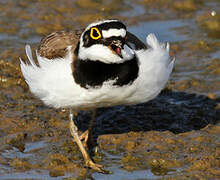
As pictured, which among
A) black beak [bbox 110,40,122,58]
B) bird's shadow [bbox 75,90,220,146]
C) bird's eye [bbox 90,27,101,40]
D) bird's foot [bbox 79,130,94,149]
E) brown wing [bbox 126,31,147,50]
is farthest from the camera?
bird's shadow [bbox 75,90,220,146]

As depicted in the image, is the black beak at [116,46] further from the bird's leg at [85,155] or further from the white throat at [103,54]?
the bird's leg at [85,155]

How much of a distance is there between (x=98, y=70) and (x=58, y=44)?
96 centimetres

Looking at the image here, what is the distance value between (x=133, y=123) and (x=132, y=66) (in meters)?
1.68

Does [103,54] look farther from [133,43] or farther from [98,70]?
[133,43]

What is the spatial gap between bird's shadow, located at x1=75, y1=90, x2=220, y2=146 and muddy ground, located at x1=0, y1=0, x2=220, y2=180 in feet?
0.04

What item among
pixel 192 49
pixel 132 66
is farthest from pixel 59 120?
pixel 192 49

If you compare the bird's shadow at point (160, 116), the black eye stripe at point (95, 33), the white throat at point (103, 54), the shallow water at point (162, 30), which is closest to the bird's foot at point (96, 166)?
the bird's shadow at point (160, 116)

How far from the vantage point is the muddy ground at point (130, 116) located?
628cm

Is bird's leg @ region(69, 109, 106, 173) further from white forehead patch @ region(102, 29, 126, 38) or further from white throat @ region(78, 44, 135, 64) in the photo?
white forehead patch @ region(102, 29, 126, 38)

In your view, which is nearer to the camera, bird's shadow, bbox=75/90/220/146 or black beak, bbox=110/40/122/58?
black beak, bbox=110/40/122/58

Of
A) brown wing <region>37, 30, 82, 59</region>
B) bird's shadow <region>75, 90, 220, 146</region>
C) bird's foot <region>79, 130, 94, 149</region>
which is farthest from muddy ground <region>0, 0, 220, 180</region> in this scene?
brown wing <region>37, 30, 82, 59</region>

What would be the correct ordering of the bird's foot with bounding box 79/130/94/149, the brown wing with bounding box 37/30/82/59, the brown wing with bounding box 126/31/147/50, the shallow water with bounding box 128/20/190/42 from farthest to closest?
the shallow water with bounding box 128/20/190/42, the bird's foot with bounding box 79/130/94/149, the brown wing with bounding box 37/30/82/59, the brown wing with bounding box 126/31/147/50

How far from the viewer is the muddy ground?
628 centimetres

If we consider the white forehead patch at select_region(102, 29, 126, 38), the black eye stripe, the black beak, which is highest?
the white forehead patch at select_region(102, 29, 126, 38)
